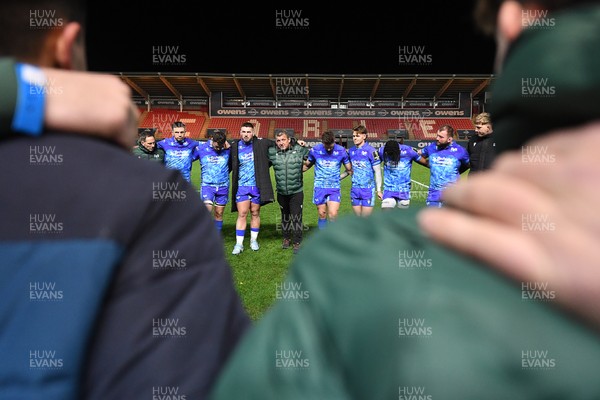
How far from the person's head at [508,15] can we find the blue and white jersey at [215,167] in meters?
10.5

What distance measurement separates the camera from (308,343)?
572mm

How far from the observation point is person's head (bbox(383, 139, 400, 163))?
36.9 ft

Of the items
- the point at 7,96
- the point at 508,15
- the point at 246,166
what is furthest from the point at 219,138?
the point at 508,15

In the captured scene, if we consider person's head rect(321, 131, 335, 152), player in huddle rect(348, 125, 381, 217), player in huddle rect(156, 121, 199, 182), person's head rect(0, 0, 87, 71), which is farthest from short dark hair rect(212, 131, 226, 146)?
person's head rect(0, 0, 87, 71)

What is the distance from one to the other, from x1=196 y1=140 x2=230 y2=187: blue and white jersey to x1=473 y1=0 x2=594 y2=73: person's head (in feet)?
34.4

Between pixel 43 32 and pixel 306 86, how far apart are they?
168ft

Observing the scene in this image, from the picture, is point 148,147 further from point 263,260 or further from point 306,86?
point 306,86

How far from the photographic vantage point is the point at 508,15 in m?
0.66

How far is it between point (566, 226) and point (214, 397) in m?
0.52

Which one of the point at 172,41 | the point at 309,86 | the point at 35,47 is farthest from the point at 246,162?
the point at 309,86

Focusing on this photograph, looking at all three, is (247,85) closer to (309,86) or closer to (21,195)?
(309,86)

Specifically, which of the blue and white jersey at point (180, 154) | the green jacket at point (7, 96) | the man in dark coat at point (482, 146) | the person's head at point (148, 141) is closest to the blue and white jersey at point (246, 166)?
the blue and white jersey at point (180, 154)

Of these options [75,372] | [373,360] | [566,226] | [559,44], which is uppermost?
[559,44]

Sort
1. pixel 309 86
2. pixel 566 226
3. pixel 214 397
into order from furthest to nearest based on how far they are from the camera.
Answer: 1. pixel 309 86
2. pixel 214 397
3. pixel 566 226
